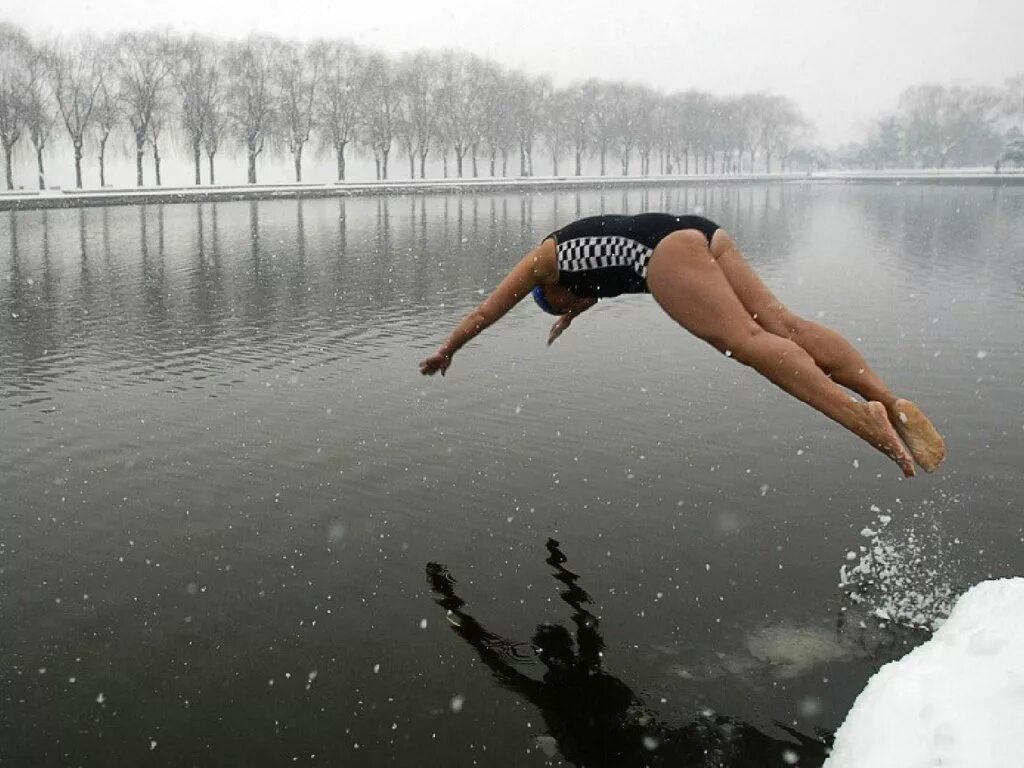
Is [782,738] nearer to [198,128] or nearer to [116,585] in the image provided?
[116,585]

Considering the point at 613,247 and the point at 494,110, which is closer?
the point at 613,247

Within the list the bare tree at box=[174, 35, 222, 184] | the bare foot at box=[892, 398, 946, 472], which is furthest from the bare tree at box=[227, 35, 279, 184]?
the bare foot at box=[892, 398, 946, 472]

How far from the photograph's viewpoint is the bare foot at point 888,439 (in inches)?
137

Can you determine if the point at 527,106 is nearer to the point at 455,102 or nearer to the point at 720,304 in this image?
the point at 455,102

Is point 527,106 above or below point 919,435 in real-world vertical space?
above

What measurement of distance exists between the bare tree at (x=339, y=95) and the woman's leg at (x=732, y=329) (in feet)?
216

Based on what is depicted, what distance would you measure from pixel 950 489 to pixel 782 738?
3586mm

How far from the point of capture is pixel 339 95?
2625 inches

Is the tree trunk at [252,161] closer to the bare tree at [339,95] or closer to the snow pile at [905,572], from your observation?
the bare tree at [339,95]

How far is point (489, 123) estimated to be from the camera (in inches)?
2990

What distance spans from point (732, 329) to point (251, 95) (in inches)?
2543

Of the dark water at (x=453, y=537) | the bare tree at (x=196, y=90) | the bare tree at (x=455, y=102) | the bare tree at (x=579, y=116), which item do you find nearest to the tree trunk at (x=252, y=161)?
the bare tree at (x=196, y=90)

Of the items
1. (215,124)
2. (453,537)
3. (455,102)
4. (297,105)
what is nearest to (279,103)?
(297,105)

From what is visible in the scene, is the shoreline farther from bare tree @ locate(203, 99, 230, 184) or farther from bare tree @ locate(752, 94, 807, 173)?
bare tree @ locate(752, 94, 807, 173)
